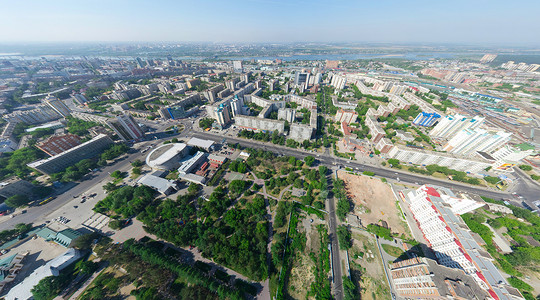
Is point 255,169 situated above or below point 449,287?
below

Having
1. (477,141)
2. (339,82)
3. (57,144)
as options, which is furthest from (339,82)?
(57,144)

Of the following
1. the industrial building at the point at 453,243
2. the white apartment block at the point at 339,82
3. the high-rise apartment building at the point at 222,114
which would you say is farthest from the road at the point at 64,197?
the white apartment block at the point at 339,82

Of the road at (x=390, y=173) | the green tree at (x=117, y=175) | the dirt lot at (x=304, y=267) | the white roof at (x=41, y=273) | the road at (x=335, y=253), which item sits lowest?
the road at (x=390, y=173)

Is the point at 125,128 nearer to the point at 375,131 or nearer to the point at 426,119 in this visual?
the point at 375,131

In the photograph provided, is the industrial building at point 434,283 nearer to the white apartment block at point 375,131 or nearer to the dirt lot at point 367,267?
the dirt lot at point 367,267

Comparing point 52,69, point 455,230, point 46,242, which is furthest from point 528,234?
point 52,69

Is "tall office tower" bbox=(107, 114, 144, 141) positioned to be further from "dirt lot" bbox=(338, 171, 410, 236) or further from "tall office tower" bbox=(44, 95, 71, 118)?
"dirt lot" bbox=(338, 171, 410, 236)

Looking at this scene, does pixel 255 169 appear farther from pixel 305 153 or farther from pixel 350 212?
pixel 350 212
